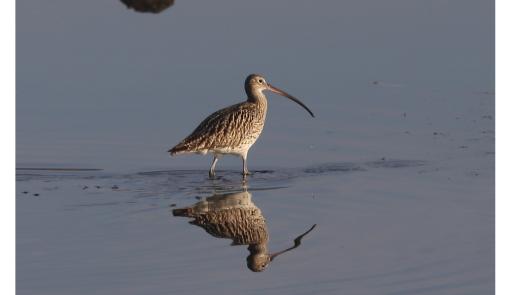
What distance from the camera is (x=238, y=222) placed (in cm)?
1248

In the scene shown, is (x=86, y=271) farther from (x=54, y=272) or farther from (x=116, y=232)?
(x=116, y=232)

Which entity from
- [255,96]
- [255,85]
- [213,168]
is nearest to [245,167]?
[213,168]

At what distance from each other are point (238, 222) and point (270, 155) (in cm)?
293

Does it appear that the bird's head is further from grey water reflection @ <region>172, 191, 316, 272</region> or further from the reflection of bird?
grey water reflection @ <region>172, 191, 316, 272</region>

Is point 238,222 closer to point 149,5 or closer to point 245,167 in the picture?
point 245,167

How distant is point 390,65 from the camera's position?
18.7 m

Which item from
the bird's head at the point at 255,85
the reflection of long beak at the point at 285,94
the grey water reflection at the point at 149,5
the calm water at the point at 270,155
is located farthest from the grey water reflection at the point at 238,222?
the reflection of long beak at the point at 285,94

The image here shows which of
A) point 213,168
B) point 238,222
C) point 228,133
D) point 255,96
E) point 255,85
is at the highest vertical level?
point 255,85

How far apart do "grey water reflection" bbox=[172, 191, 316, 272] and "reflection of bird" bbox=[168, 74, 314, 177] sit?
1123 millimetres

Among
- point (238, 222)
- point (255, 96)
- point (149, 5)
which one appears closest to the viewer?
point (149, 5)

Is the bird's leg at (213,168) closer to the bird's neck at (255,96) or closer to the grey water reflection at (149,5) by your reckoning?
the bird's neck at (255,96)

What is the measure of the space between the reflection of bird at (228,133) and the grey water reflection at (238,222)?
1123mm

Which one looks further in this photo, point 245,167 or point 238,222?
point 245,167

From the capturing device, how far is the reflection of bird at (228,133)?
14.6 metres
